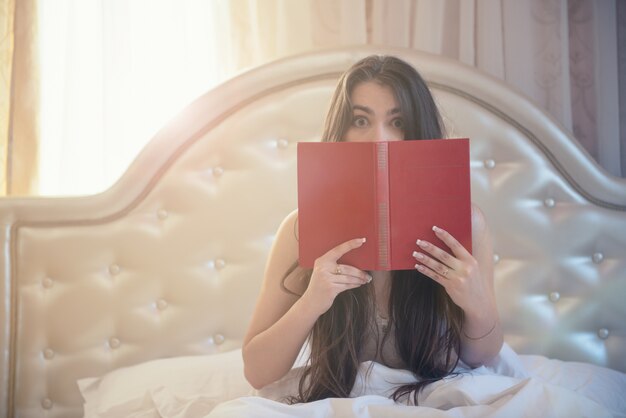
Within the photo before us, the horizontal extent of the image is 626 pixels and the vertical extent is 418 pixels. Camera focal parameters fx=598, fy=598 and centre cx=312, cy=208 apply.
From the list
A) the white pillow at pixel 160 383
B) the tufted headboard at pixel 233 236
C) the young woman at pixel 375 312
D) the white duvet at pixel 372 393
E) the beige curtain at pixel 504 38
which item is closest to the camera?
the white duvet at pixel 372 393

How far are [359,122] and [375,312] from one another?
16.3 inches

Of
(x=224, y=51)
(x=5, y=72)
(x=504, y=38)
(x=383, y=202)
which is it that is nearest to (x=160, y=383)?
(x=383, y=202)

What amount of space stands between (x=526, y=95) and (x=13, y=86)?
1642mm

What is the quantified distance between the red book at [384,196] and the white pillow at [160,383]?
57 centimetres

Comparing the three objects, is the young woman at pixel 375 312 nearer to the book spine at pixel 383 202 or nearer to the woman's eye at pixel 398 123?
the woman's eye at pixel 398 123

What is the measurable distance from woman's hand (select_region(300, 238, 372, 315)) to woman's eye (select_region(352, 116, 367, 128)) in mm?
307

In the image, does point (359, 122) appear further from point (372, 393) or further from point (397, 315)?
point (372, 393)

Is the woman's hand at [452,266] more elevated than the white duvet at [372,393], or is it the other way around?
the woman's hand at [452,266]

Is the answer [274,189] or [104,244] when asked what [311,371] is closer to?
[274,189]

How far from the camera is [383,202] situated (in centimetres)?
106

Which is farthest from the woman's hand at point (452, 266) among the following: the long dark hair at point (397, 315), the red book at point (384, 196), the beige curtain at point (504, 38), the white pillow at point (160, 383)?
the beige curtain at point (504, 38)

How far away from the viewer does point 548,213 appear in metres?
1.77

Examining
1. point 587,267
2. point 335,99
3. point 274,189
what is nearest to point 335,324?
point 335,99

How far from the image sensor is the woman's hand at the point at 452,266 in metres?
1.06
